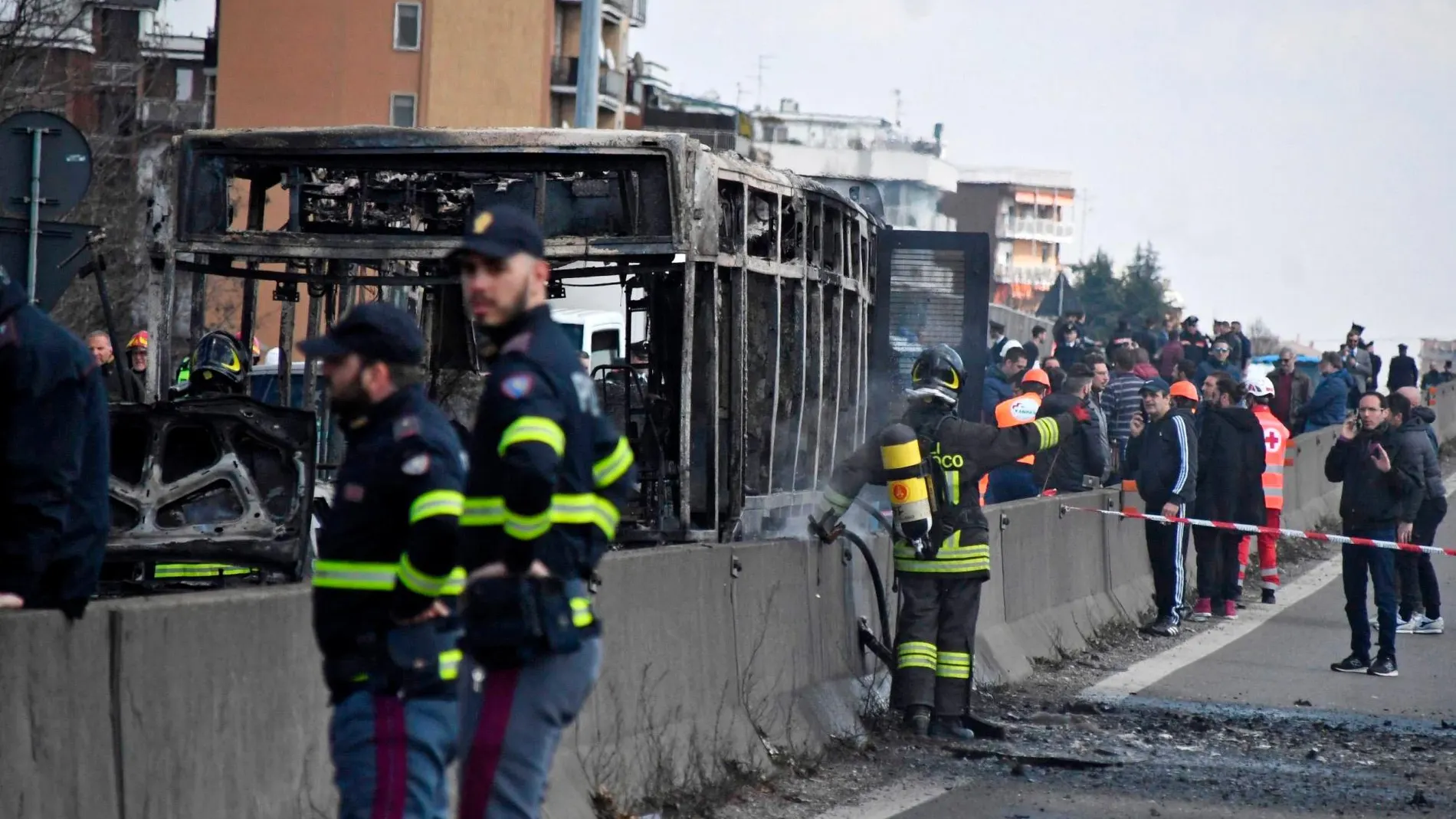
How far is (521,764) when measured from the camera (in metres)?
4.79

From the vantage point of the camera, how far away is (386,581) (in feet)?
16.3

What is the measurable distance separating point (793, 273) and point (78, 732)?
8517mm

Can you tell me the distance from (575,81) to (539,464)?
68.5m

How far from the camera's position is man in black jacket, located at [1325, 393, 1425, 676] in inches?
537

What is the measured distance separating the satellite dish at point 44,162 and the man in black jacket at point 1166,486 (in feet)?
27.5

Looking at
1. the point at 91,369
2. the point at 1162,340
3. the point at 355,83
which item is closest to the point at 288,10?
the point at 355,83

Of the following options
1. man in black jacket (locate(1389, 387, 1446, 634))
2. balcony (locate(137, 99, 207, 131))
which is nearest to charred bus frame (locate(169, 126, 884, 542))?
man in black jacket (locate(1389, 387, 1446, 634))

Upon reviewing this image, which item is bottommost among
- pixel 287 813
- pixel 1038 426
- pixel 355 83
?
pixel 287 813

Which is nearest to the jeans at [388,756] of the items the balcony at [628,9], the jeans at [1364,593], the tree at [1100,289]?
the jeans at [1364,593]

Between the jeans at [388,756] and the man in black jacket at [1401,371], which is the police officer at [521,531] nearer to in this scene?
the jeans at [388,756]

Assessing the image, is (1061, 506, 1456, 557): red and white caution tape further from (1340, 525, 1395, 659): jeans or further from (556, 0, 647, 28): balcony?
(556, 0, 647, 28): balcony

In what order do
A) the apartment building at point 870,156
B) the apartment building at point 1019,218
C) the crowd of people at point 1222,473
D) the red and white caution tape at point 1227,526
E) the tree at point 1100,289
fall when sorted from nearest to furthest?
the crowd of people at point 1222,473, the red and white caution tape at point 1227,526, the tree at point 1100,289, the apartment building at point 870,156, the apartment building at point 1019,218

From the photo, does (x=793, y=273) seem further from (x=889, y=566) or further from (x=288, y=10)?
(x=288, y=10)

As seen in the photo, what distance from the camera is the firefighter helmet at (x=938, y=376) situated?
415 inches
